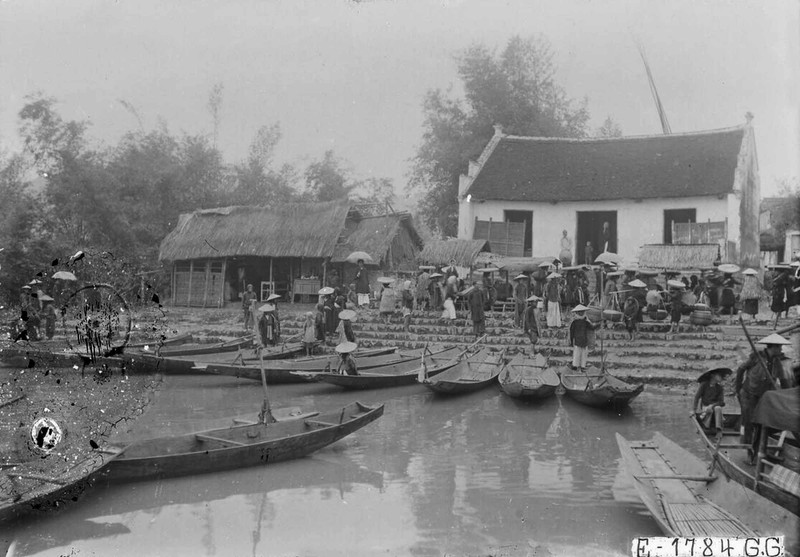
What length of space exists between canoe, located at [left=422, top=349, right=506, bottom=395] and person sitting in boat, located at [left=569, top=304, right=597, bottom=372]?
1325mm

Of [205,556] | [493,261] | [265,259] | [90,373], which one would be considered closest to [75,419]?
[90,373]

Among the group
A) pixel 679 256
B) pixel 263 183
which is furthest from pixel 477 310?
pixel 263 183

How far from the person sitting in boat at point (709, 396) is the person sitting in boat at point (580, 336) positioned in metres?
3.83

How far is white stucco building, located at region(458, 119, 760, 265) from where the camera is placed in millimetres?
15930

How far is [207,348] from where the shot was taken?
13.0 m

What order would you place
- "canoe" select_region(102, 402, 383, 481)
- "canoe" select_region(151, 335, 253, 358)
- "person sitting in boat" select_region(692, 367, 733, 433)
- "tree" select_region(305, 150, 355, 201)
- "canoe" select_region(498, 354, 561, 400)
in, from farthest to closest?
"tree" select_region(305, 150, 355, 201) → "canoe" select_region(151, 335, 253, 358) → "canoe" select_region(498, 354, 561, 400) → "person sitting in boat" select_region(692, 367, 733, 433) → "canoe" select_region(102, 402, 383, 481)

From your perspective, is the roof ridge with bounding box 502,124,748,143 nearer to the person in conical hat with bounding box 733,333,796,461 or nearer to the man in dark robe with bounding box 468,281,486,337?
the man in dark robe with bounding box 468,281,486,337

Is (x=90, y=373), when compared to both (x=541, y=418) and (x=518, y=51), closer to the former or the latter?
(x=541, y=418)

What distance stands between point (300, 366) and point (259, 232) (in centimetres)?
525

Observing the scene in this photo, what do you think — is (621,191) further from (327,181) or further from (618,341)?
(327,181)

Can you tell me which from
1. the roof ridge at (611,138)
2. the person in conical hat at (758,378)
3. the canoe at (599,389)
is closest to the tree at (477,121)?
the roof ridge at (611,138)

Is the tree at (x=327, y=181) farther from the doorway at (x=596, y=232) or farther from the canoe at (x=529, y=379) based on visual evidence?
the canoe at (x=529, y=379)

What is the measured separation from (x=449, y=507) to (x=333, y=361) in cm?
550

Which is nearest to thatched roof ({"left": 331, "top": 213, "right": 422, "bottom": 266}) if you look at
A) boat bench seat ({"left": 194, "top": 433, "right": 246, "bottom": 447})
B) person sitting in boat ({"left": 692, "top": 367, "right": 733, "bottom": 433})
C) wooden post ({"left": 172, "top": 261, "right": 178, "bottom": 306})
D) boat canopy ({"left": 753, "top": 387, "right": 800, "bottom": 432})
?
wooden post ({"left": 172, "top": 261, "right": 178, "bottom": 306})
